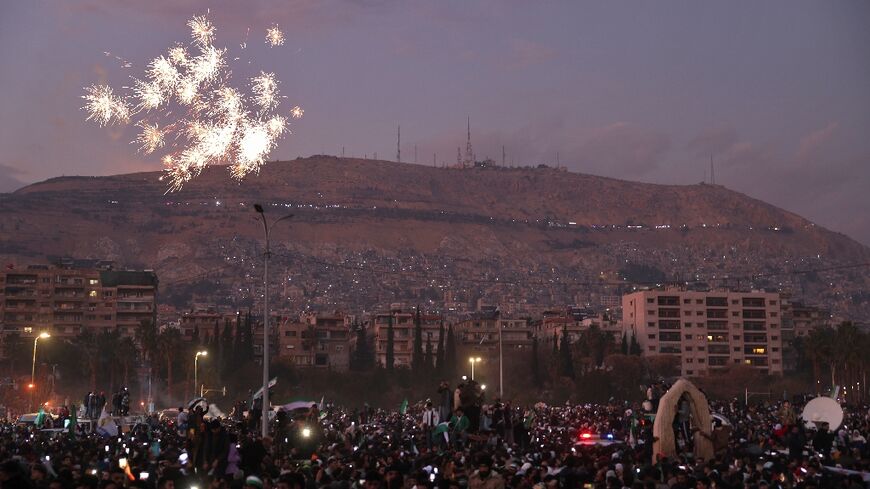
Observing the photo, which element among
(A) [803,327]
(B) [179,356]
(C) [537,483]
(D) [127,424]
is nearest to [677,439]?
(C) [537,483]

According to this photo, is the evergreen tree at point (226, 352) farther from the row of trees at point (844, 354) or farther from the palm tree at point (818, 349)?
the row of trees at point (844, 354)

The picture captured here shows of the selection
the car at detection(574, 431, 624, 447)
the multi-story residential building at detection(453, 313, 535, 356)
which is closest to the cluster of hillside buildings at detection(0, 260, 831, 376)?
the multi-story residential building at detection(453, 313, 535, 356)

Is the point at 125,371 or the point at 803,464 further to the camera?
the point at 125,371

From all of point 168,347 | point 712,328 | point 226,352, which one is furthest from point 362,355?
point 712,328

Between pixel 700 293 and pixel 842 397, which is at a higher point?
pixel 700 293

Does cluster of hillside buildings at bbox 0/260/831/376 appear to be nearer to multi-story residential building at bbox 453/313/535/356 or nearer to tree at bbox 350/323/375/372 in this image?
multi-story residential building at bbox 453/313/535/356

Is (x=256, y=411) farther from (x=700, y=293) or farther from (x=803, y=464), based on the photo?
(x=700, y=293)
